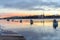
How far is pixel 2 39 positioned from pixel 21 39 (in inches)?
75.5

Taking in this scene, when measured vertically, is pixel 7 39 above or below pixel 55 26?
above

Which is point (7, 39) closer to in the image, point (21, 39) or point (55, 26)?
point (21, 39)

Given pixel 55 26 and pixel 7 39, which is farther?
pixel 55 26

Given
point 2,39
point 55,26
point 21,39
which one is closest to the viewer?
point 21,39

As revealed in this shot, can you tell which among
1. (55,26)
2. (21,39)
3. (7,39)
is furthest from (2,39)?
(55,26)

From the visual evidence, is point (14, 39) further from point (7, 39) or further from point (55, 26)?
point (55, 26)

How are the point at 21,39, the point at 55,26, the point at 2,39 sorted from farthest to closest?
the point at 55,26, the point at 2,39, the point at 21,39

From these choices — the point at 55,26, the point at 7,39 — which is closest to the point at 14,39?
the point at 7,39

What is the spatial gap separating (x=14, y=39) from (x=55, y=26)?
158 ft

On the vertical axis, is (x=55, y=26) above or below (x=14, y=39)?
below

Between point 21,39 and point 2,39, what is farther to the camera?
point 2,39

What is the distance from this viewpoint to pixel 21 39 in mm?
15172

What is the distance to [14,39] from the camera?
15.4 metres

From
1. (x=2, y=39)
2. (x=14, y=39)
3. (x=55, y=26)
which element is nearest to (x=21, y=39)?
(x=14, y=39)
